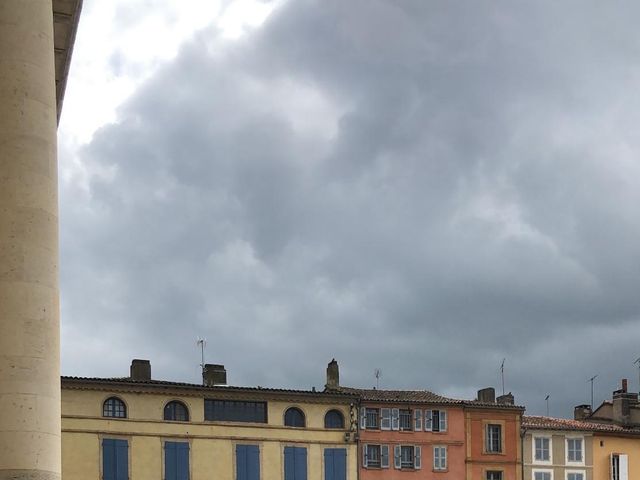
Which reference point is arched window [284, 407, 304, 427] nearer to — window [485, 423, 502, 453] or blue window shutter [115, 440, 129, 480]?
blue window shutter [115, 440, 129, 480]

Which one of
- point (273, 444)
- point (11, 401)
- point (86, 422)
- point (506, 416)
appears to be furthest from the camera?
point (506, 416)

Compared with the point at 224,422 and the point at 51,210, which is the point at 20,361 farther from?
the point at 224,422

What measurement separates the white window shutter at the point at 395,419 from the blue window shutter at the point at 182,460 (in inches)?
537

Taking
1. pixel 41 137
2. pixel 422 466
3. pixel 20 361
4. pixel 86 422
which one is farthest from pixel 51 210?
pixel 422 466

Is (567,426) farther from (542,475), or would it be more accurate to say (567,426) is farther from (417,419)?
(417,419)

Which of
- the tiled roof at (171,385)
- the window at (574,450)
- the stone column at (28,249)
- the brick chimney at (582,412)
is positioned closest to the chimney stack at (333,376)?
the tiled roof at (171,385)

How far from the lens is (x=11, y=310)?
15.4 m

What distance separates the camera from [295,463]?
224ft

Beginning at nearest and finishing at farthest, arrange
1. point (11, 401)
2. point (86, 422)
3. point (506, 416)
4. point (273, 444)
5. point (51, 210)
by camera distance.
Answer: point (11, 401)
point (51, 210)
point (86, 422)
point (273, 444)
point (506, 416)

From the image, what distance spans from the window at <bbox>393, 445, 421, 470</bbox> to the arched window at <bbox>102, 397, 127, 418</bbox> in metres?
17.5

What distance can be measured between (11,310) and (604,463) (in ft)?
221

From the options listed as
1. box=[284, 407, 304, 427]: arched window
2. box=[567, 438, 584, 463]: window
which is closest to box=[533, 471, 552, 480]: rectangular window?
box=[567, 438, 584, 463]: window

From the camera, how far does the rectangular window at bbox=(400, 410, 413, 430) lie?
7200 centimetres

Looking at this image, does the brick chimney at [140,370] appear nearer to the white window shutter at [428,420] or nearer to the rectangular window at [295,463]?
the rectangular window at [295,463]
